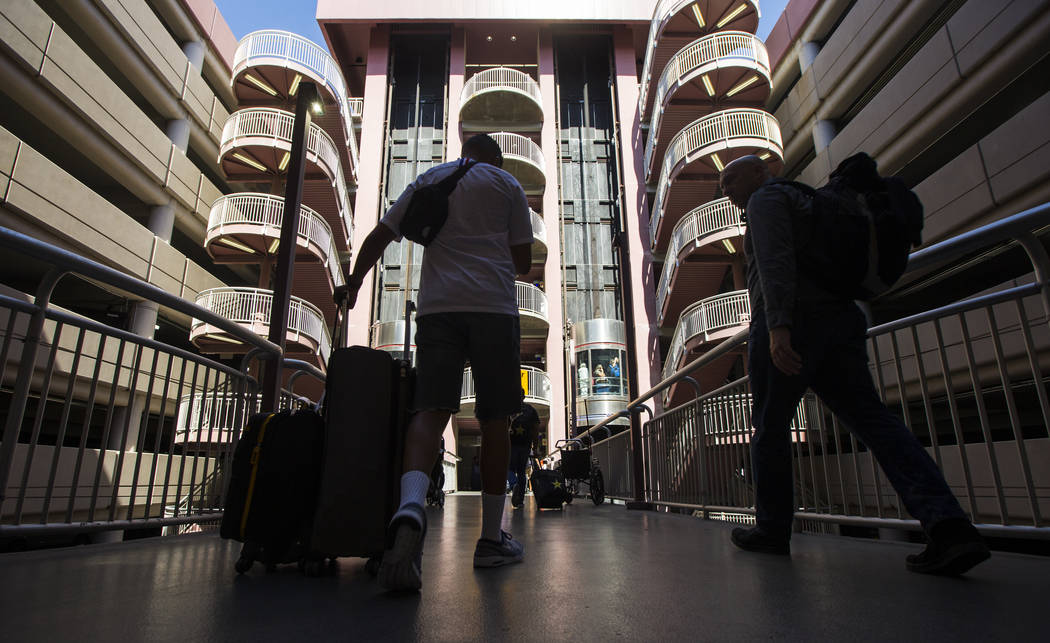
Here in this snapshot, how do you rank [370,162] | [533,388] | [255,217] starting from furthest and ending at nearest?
1. [370,162]
2. [533,388]
3. [255,217]

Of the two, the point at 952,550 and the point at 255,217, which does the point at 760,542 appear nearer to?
the point at 952,550

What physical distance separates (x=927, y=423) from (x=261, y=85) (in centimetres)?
1949

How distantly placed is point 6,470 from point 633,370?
6.69 metres

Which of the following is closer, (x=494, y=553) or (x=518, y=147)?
(x=494, y=553)

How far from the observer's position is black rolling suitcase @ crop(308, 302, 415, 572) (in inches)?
69.1

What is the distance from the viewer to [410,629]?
1.12 meters

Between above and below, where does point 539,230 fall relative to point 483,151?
above

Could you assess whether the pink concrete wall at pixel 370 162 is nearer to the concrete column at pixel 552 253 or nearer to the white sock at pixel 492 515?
the concrete column at pixel 552 253

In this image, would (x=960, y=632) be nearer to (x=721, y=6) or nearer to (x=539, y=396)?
(x=539, y=396)

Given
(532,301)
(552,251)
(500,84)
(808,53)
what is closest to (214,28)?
(500,84)

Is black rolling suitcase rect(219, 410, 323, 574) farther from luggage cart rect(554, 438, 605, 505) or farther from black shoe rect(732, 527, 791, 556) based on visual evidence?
luggage cart rect(554, 438, 605, 505)

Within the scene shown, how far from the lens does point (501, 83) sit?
21.6 metres

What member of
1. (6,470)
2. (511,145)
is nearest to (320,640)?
(6,470)

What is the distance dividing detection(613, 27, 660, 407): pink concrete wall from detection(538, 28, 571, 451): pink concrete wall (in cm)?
269
